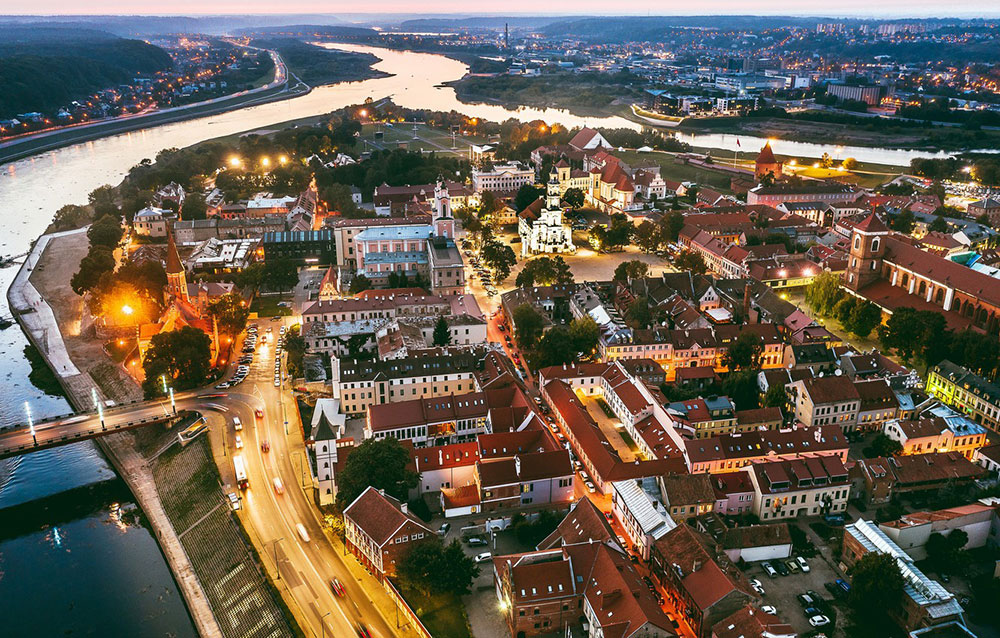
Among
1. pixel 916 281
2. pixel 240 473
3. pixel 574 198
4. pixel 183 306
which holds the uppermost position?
pixel 183 306

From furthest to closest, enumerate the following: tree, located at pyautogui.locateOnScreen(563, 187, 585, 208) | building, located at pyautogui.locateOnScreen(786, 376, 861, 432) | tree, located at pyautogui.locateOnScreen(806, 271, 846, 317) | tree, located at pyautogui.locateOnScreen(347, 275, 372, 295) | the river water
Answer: tree, located at pyautogui.locateOnScreen(563, 187, 585, 208) < tree, located at pyautogui.locateOnScreen(347, 275, 372, 295) < tree, located at pyautogui.locateOnScreen(806, 271, 846, 317) < building, located at pyautogui.locateOnScreen(786, 376, 861, 432) < the river water

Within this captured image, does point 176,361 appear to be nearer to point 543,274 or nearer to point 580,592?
point 543,274

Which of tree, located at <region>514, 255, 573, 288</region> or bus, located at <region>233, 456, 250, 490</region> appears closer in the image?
bus, located at <region>233, 456, 250, 490</region>

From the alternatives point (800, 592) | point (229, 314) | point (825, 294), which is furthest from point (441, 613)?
point (825, 294)

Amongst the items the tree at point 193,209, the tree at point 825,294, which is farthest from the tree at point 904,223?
the tree at point 193,209

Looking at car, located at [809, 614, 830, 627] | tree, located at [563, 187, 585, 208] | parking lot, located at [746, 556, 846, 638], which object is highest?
tree, located at [563, 187, 585, 208]

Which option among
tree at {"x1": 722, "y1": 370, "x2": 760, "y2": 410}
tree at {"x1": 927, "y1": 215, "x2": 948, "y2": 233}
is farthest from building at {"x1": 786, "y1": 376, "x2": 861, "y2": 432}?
tree at {"x1": 927, "y1": 215, "x2": 948, "y2": 233}

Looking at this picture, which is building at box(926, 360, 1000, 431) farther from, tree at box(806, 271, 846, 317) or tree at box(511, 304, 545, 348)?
tree at box(511, 304, 545, 348)
